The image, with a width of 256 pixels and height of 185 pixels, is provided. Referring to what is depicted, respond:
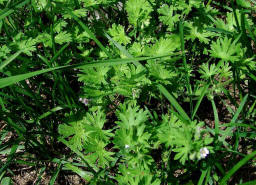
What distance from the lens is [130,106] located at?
2.14 meters

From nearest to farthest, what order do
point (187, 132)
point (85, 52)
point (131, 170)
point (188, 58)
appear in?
point (187, 132)
point (131, 170)
point (85, 52)
point (188, 58)

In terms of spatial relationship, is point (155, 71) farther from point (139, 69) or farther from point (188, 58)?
point (188, 58)

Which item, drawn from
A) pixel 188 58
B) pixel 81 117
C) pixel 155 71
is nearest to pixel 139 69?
pixel 155 71

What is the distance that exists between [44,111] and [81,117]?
0.43 metres

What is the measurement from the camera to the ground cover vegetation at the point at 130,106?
6.79ft

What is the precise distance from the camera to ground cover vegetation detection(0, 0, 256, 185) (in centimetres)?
207

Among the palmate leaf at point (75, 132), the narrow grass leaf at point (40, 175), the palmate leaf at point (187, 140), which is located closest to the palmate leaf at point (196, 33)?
the palmate leaf at point (187, 140)

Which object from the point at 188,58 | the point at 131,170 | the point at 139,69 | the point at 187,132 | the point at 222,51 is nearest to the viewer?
the point at 187,132

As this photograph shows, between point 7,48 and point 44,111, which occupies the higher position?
point 7,48

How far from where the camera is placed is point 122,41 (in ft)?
9.11

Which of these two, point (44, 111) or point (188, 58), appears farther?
point (188, 58)

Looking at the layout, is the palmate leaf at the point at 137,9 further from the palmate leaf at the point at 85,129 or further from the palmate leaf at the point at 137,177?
the palmate leaf at the point at 137,177

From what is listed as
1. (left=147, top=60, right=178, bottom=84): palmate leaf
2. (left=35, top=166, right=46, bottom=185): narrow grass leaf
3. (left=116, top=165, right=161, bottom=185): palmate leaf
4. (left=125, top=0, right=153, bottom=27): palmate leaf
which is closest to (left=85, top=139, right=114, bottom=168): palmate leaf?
(left=116, top=165, right=161, bottom=185): palmate leaf

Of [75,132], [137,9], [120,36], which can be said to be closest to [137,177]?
[75,132]
